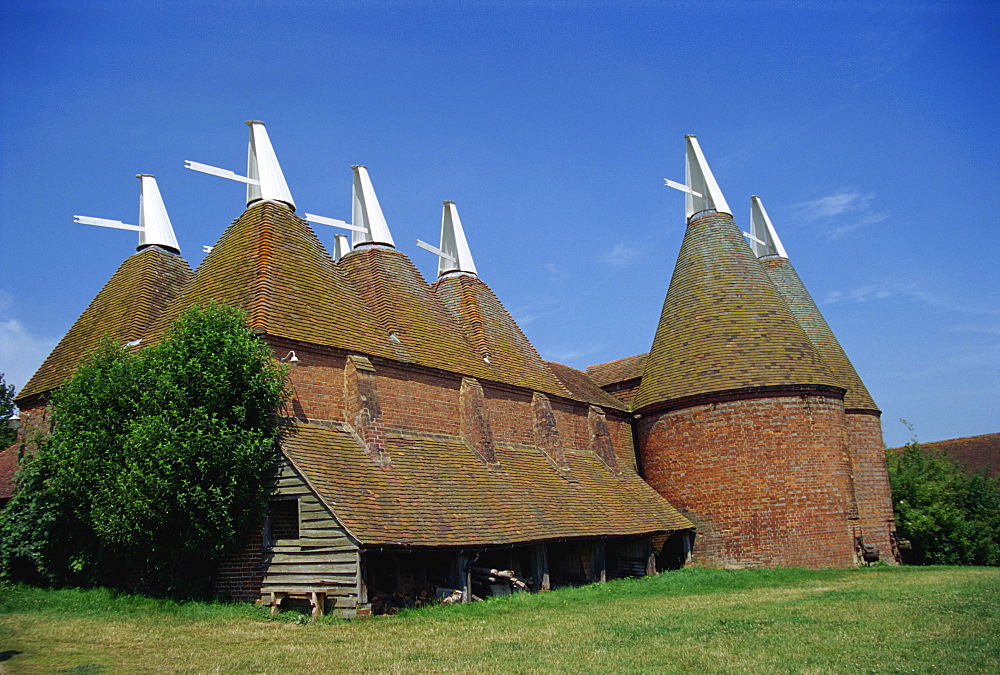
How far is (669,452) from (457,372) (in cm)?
811

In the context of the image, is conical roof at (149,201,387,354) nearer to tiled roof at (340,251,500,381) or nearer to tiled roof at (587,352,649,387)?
tiled roof at (340,251,500,381)

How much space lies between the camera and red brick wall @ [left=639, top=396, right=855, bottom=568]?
2298 centimetres

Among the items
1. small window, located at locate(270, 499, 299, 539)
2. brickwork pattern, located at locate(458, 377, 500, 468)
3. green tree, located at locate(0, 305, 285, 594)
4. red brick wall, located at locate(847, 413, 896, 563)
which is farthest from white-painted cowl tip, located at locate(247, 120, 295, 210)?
red brick wall, located at locate(847, 413, 896, 563)

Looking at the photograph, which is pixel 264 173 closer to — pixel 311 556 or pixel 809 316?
pixel 311 556

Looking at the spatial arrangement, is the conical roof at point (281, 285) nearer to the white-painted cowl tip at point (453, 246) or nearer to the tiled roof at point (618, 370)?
the white-painted cowl tip at point (453, 246)

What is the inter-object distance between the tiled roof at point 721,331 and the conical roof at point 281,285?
34.5 ft

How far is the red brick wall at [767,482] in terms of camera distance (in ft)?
75.4

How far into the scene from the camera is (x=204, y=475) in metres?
15.0

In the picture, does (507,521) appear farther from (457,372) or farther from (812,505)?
(812,505)

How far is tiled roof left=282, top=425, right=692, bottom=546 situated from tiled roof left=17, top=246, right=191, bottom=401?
739 centimetres

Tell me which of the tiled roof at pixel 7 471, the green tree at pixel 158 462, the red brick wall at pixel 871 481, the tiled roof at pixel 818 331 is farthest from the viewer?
the tiled roof at pixel 818 331

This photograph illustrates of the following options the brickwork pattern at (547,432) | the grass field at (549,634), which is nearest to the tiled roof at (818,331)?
the brickwork pattern at (547,432)

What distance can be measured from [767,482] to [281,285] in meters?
14.4

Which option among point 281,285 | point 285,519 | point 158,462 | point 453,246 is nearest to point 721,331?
point 453,246
